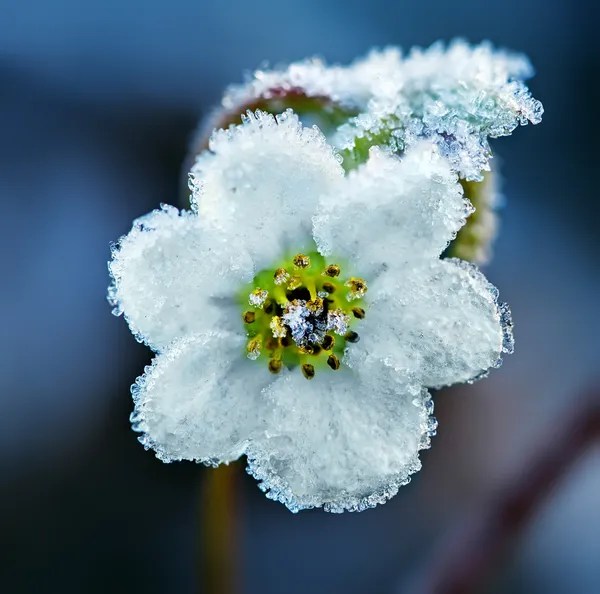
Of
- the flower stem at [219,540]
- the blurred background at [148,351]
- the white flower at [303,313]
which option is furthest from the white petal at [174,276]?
the blurred background at [148,351]

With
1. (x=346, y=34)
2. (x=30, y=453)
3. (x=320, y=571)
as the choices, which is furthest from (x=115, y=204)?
(x=320, y=571)

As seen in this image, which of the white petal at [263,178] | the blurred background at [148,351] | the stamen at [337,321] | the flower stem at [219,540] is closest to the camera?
the white petal at [263,178]

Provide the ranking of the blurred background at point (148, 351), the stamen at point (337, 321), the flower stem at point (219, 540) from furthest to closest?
the blurred background at point (148, 351), the flower stem at point (219, 540), the stamen at point (337, 321)

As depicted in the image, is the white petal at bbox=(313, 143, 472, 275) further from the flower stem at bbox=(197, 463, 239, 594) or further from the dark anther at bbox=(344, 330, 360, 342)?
the flower stem at bbox=(197, 463, 239, 594)

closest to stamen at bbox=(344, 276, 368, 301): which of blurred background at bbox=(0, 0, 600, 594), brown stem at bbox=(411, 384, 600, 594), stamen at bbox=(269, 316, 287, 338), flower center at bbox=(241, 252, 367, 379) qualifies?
flower center at bbox=(241, 252, 367, 379)

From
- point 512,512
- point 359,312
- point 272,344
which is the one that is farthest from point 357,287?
point 512,512

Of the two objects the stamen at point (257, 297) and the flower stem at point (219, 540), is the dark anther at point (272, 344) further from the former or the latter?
the flower stem at point (219, 540)
